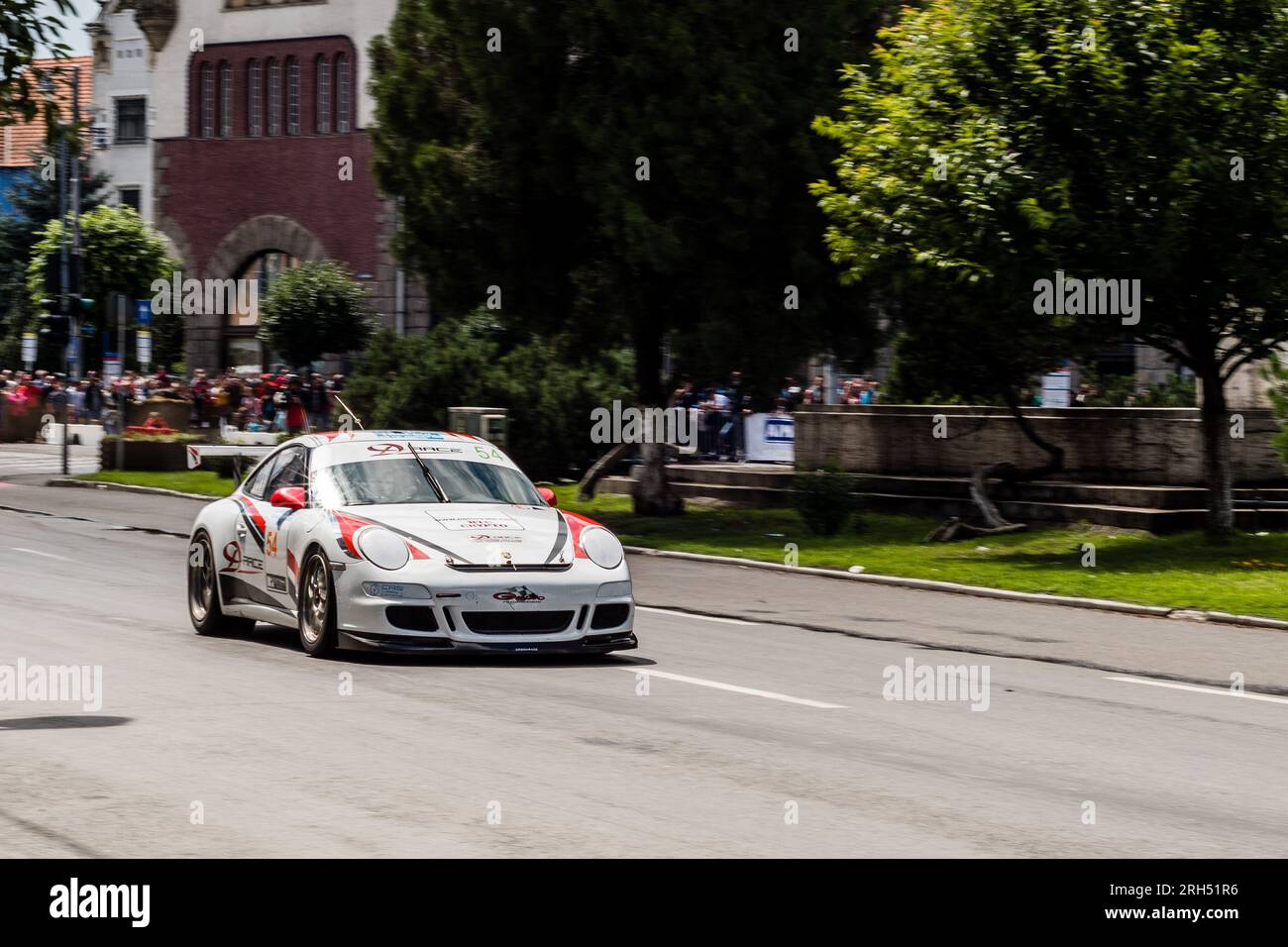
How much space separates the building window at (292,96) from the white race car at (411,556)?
2064 inches

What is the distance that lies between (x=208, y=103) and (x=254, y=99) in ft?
6.71

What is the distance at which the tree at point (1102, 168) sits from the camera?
20.2 metres

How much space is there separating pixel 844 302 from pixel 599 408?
8480mm

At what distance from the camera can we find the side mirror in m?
12.7

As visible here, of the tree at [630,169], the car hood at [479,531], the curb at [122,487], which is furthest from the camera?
the curb at [122,487]

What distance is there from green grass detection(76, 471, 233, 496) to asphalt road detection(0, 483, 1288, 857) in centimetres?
1918

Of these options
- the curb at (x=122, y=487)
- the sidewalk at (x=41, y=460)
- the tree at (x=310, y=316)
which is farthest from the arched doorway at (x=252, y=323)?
the curb at (x=122, y=487)

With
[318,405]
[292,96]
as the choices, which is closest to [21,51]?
[318,405]

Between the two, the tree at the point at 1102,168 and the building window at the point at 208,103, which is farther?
the building window at the point at 208,103

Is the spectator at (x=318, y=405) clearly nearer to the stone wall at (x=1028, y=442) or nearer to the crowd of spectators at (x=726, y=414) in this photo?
the crowd of spectators at (x=726, y=414)
